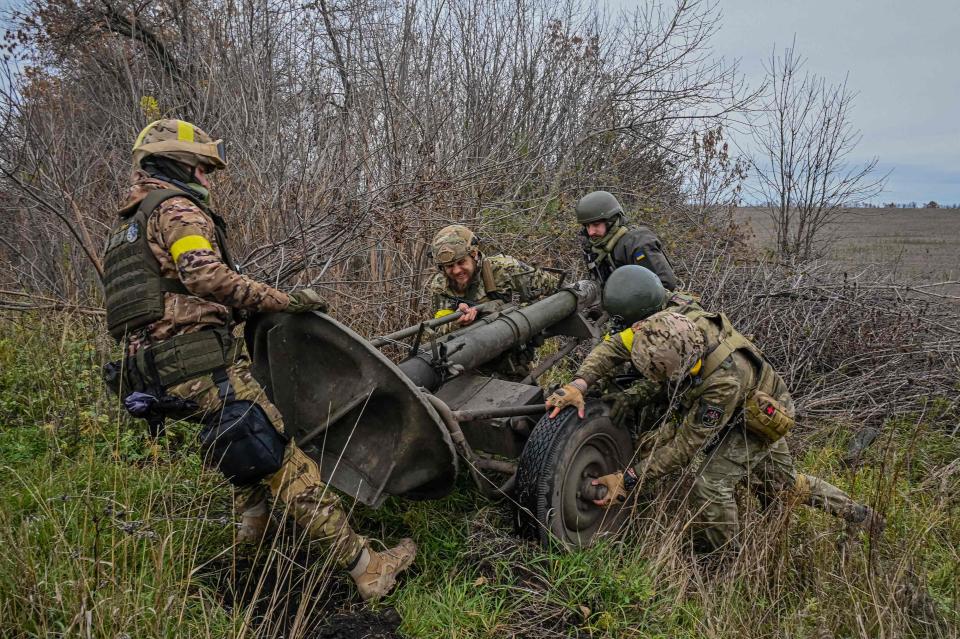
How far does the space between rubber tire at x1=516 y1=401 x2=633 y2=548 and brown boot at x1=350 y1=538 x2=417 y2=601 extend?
61cm

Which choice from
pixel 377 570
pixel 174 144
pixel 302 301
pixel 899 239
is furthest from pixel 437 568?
pixel 899 239

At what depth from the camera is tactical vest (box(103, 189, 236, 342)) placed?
104 inches

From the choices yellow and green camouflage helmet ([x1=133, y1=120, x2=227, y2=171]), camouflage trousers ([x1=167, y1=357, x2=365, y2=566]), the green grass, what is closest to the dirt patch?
the green grass

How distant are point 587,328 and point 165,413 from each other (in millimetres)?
3109

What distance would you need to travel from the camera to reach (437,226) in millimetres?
5875

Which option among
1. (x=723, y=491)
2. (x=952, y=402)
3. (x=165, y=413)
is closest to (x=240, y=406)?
(x=165, y=413)

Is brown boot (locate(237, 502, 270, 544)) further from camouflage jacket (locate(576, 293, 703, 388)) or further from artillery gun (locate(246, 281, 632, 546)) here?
camouflage jacket (locate(576, 293, 703, 388))

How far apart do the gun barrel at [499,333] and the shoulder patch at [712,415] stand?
4.16 feet

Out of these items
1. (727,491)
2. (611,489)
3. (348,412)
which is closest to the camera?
(348,412)

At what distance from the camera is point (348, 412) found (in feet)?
9.32

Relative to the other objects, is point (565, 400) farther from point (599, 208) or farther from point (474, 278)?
point (599, 208)

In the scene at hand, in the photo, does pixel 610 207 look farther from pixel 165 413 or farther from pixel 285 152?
pixel 165 413

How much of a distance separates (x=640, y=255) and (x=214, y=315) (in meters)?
3.28

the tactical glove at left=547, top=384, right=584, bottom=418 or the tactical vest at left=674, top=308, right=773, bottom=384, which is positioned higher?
the tactical vest at left=674, top=308, right=773, bottom=384
